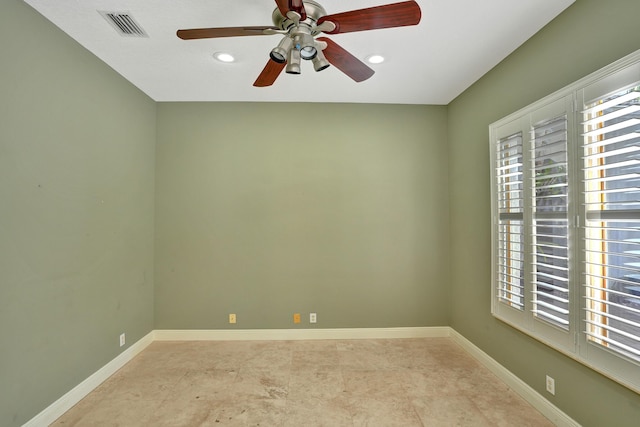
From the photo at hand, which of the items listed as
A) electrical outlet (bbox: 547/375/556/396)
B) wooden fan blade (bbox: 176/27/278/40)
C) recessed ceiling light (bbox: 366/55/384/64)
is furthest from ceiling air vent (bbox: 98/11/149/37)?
electrical outlet (bbox: 547/375/556/396)

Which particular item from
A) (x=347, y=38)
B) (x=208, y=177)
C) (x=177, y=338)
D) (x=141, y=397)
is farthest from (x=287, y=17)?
(x=177, y=338)

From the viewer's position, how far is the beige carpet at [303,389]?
214 cm

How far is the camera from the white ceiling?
1946 mm

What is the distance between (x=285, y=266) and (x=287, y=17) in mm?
2642

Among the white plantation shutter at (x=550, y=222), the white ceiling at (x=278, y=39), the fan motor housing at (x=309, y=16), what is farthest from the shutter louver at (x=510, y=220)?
the fan motor housing at (x=309, y=16)

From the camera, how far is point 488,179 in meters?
2.86

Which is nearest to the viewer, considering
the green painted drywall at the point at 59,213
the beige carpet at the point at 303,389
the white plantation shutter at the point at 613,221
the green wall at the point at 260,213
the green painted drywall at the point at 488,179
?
the white plantation shutter at the point at 613,221

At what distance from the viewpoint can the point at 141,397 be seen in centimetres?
240

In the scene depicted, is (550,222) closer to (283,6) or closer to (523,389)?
(523,389)

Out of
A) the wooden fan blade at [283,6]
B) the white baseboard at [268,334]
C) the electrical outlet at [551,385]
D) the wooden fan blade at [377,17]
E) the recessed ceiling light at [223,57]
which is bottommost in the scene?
the white baseboard at [268,334]

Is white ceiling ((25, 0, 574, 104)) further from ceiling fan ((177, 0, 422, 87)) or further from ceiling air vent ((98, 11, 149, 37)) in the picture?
ceiling fan ((177, 0, 422, 87))

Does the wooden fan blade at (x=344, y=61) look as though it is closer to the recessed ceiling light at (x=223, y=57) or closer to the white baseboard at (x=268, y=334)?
the recessed ceiling light at (x=223, y=57)

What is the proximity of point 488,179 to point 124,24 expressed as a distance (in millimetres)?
3363

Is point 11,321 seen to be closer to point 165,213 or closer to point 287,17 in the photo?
point 165,213
